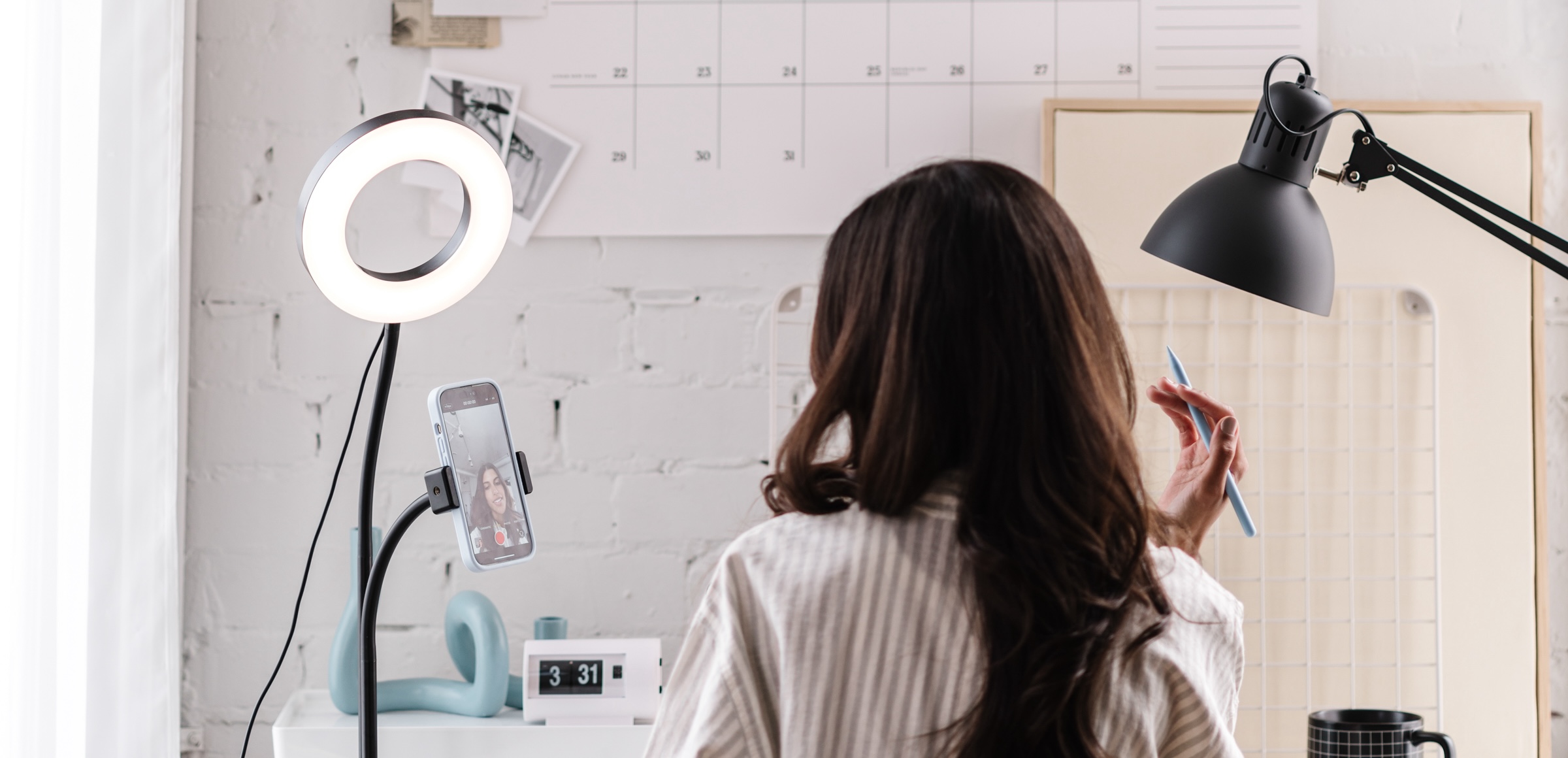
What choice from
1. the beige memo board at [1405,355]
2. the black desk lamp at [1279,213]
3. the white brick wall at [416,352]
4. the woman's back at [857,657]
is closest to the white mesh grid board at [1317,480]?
the beige memo board at [1405,355]

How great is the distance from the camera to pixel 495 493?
0.85 metres

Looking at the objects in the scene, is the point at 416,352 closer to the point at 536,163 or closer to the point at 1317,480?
the point at 536,163

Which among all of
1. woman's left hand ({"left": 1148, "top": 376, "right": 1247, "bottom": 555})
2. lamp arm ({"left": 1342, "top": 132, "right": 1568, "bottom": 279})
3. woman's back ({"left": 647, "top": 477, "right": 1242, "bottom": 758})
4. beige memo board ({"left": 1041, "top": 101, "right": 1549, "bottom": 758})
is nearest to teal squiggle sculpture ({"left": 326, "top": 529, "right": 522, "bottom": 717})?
woman's back ({"left": 647, "top": 477, "right": 1242, "bottom": 758})

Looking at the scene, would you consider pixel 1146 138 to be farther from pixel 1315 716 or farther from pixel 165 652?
pixel 165 652

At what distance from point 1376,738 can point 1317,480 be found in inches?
13.5

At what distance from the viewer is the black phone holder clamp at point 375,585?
0.80 metres

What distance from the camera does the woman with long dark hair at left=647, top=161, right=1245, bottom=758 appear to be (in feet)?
1.95

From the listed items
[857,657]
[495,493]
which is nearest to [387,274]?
[495,493]

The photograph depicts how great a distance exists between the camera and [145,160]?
3.47 ft

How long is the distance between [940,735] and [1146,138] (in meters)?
0.81

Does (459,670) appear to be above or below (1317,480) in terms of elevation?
below

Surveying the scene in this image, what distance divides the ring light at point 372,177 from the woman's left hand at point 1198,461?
21.7 inches

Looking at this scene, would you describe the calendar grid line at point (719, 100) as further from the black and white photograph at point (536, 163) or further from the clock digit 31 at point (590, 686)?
the clock digit 31 at point (590, 686)

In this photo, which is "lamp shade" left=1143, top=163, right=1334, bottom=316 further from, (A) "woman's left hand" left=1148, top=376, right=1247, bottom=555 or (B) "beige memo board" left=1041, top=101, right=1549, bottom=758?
(B) "beige memo board" left=1041, top=101, right=1549, bottom=758
